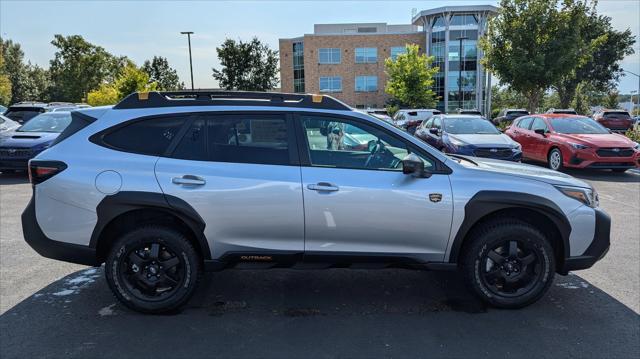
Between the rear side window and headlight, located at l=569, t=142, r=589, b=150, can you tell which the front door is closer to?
the rear side window

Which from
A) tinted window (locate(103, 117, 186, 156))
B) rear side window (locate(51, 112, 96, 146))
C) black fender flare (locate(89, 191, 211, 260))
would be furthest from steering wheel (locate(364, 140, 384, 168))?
rear side window (locate(51, 112, 96, 146))

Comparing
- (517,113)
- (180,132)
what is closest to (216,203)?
(180,132)

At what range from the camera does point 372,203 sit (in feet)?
12.5

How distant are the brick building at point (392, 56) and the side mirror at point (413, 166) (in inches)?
2142

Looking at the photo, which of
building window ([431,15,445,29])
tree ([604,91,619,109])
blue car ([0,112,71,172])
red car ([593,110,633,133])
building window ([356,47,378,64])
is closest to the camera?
blue car ([0,112,71,172])

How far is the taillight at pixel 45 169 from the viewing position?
12.6 ft

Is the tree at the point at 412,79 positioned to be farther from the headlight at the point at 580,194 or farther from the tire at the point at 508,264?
the tire at the point at 508,264

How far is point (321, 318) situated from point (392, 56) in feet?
187

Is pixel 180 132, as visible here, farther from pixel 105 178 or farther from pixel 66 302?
pixel 66 302

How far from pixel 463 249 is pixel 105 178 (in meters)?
3.00

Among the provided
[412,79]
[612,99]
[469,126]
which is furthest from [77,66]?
[612,99]

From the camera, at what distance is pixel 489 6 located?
182 ft

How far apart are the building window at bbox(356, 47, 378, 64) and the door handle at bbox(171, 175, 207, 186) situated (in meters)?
57.0

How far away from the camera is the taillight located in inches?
152
